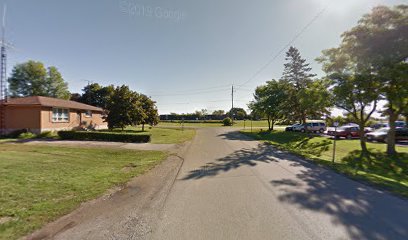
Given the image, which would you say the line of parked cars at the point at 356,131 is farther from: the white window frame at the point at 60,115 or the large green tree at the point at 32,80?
A: the large green tree at the point at 32,80

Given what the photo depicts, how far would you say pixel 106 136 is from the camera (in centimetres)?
1794

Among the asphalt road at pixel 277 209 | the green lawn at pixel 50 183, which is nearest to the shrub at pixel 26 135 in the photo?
the green lawn at pixel 50 183

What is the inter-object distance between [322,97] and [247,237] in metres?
15.0

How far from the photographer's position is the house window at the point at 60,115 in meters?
22.1

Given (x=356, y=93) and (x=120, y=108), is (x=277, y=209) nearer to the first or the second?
(x=356, y=93)

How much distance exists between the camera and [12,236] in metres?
3.61

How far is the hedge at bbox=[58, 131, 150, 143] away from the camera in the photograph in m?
17.3

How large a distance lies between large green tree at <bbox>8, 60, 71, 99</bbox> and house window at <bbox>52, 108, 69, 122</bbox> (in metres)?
36.6

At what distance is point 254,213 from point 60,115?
2493 centimetres

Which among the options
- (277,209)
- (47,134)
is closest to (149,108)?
(47,134)

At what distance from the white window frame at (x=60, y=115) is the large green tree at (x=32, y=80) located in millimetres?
36459

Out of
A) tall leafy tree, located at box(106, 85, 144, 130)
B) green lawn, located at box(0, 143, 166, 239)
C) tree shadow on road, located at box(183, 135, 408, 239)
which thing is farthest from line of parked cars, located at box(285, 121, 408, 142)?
tall leafy tree, located at box(106, 85, 144, 130)

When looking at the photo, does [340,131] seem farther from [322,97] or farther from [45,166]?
[45,166]

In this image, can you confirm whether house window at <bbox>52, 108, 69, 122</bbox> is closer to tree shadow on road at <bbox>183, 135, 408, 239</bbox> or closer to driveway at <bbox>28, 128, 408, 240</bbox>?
driveway at <bbox>28, 128, 408, 240</bbox>
